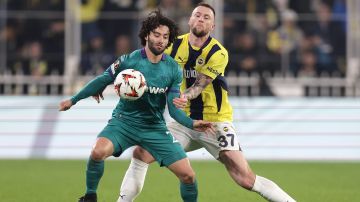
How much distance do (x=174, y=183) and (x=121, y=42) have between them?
703 centimetres

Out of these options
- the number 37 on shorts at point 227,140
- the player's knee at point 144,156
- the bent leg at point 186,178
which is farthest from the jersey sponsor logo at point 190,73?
the bent leg at point 186,178

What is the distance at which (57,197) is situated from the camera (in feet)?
35.9

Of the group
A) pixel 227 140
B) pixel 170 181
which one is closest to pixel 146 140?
pixel 227 140

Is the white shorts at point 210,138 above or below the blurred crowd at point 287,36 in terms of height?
below

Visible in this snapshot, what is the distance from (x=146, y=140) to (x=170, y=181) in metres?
4.33

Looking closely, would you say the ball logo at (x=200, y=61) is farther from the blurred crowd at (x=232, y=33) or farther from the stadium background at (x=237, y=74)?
the blurred crowd at (x=232, y=33)

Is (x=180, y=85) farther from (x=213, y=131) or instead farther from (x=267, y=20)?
(x=267, y=20)

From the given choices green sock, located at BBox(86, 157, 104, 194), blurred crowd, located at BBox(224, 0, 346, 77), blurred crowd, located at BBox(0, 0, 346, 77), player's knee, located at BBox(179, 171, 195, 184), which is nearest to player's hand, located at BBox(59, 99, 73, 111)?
green sock, located at BBox(86, 157, 104, 194)

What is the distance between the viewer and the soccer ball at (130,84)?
8.60m

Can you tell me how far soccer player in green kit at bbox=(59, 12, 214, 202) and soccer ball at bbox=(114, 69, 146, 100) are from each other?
0.50 ft

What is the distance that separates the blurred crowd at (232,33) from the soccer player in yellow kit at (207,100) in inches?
392

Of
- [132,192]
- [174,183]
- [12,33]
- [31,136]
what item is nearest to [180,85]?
[132,192]

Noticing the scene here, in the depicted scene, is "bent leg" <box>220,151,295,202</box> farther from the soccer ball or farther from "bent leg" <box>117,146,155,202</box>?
the soccer ball

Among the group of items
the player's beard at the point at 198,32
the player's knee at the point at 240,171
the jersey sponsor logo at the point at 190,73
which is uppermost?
the player's beard at the point at 198,32
